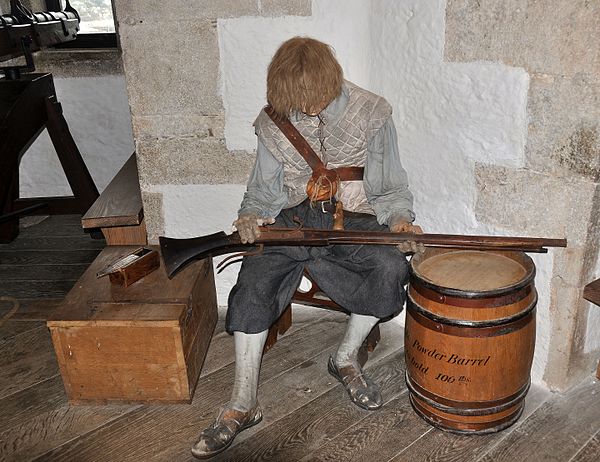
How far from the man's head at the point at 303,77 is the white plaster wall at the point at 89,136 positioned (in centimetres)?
278

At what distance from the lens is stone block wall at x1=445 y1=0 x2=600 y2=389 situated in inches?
82.9

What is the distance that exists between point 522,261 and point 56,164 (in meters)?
3.85

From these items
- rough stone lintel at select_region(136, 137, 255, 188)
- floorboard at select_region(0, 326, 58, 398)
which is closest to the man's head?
rough stone lintel at select_region(136, 137, 255, 188)

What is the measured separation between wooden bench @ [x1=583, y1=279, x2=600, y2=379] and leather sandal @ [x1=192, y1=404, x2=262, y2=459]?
4.19 ft

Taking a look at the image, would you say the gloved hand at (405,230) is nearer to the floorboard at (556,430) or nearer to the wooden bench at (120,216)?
the floorboard at (556,430)

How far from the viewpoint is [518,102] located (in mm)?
2307

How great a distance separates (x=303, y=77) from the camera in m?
2.33

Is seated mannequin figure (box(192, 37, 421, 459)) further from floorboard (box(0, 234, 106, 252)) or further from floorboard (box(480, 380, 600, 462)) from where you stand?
floorboard (box(0, 234, 106, 252))

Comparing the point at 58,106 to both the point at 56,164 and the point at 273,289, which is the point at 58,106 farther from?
the point at 273,289

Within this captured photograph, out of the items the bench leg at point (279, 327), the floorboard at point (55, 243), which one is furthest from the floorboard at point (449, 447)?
the floorboard at point (55, 243)

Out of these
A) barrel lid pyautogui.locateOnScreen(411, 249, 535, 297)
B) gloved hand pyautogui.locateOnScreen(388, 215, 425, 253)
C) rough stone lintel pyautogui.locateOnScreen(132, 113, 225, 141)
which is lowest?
barrel lid pyautogui.locateOnScreen(411, 249, 535, 297)

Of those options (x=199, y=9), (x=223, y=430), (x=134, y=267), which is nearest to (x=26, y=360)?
(x=134, y=267)

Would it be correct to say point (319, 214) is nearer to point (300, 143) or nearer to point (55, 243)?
point (300, 143)

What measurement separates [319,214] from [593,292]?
1.06 meters
